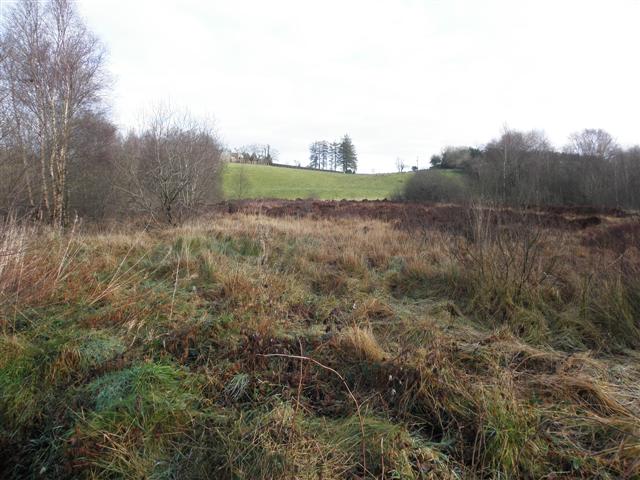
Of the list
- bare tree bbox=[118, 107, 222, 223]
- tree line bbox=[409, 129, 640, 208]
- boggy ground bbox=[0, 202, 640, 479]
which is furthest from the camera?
tree line bbox=[409, 129, 640, 208]

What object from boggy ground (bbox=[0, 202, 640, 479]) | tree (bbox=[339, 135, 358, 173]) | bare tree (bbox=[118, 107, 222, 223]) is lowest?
boggy ground (bbox=[0, 202, 640, 479])

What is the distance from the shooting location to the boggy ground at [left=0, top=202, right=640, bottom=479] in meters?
1.81

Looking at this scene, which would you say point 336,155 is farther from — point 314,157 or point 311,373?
point 311,373

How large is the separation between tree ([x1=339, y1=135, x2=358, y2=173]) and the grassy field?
15653mm

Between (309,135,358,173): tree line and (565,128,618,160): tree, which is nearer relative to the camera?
(565,128,618,160): tree

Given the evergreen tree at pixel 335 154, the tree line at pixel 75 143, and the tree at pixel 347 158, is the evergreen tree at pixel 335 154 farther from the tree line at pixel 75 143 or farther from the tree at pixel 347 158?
the tree line at pixel 75 143

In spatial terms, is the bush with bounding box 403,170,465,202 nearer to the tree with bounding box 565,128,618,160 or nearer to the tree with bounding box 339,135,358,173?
the tree with bounding box 565,128,618,160

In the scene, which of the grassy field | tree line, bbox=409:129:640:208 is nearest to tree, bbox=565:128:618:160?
tree line, bbox=409:129:640:208

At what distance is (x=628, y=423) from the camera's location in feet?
6.51

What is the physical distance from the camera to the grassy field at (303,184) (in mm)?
36138

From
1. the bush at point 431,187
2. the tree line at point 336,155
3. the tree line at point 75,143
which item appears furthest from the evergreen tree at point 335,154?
the tree line at point 75,143

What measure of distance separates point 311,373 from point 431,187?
30.8 metres

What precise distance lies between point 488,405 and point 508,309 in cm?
220

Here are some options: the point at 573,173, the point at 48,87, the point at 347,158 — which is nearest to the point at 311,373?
the point at 48,87
